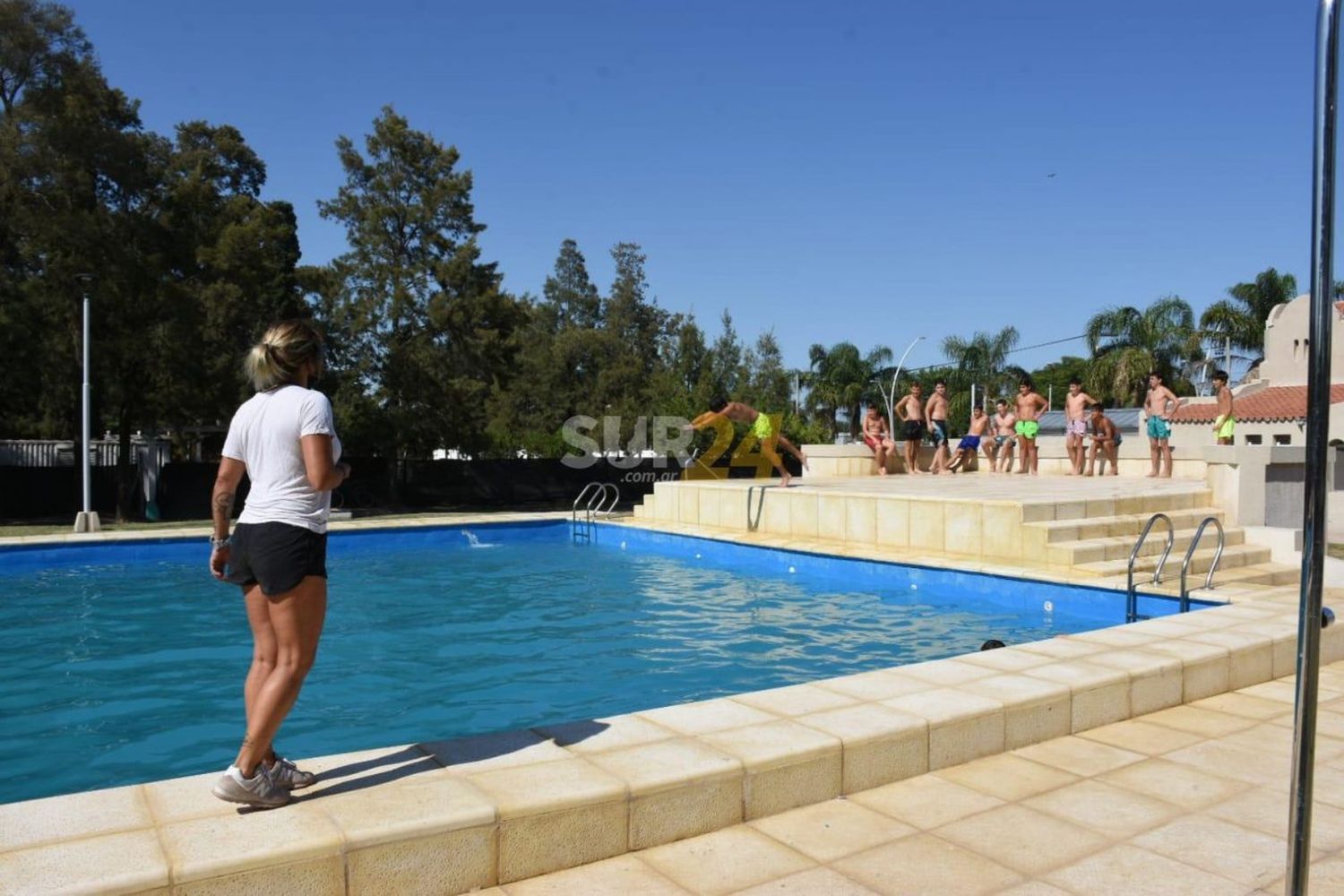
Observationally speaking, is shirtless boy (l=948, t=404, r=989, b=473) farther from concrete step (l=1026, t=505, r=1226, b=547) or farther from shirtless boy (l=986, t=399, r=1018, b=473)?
concrete step (l=1026, t=505, r=1226, b=547)

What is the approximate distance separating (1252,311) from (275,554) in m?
49.1

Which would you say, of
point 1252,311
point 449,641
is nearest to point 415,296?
point 449,641

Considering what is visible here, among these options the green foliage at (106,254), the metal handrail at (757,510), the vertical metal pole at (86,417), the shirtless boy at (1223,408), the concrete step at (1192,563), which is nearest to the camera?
the concrete step at (1192,563)

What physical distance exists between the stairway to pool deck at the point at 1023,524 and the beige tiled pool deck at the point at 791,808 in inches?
222

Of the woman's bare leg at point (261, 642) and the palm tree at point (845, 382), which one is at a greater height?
the palm tree at point (845, 382)

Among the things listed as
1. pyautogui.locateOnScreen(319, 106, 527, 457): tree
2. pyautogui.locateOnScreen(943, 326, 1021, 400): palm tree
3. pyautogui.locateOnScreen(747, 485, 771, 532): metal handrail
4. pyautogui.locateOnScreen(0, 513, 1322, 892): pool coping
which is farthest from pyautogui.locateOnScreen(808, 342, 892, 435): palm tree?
pyautogui.locateOnScreen(0, 513, 1322, 892): pool coping

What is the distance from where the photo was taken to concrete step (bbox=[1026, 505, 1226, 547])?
1111cm

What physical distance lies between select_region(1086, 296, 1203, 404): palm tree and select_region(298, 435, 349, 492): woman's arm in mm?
49483

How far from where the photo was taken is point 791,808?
3.70m

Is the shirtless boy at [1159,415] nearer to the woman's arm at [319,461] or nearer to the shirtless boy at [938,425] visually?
the shirtless boy at [938,425]

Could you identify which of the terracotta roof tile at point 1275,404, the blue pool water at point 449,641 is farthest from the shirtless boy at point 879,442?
the terracotta roof tile at point 1275,404

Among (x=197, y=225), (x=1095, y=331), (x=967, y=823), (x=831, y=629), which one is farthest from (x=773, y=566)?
(x=1095, y=331)

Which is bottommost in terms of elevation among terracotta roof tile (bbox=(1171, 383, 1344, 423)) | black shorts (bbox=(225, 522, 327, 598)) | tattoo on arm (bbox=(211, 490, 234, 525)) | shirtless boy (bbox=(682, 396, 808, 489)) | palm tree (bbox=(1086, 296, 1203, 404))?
black shorts (bbox=(225, 522, 327, 598))

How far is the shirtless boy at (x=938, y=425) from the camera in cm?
1944
